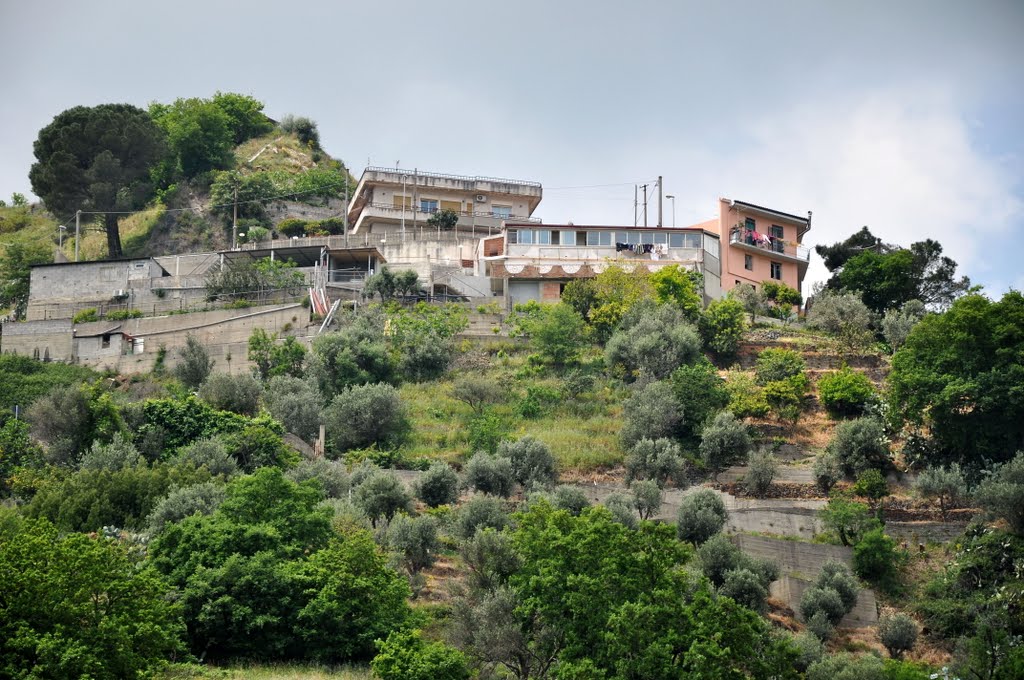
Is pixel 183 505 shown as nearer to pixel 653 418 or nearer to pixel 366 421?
pixel 366 421

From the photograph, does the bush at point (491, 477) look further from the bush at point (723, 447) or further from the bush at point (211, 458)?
the bush at point (211, 458)

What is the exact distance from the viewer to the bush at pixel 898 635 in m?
34.2

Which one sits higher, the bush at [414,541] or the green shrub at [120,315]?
the green shrub at [120,315]

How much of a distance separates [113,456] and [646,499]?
14.6 metres

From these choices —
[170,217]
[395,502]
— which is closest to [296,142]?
[170,217]

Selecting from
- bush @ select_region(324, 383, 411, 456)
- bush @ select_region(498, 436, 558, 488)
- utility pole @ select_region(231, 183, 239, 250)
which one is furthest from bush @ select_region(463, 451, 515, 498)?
utility pole @ select_region(231, 183, 239, 250)

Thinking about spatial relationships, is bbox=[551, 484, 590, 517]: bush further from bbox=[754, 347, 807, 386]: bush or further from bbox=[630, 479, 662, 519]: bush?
bbox=[754, 347, 807, 386]: bush

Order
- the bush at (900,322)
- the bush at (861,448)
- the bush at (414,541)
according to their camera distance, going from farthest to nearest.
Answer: the bush at (900,322)
the bush at (861,448)
the bush at (414,541)

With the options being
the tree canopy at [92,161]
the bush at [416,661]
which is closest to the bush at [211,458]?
the bush at [416,661]

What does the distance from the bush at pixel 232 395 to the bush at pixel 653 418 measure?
462 inches

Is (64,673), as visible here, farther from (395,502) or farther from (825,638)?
(825,638)

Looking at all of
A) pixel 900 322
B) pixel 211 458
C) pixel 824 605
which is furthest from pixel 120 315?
pixel 824 605

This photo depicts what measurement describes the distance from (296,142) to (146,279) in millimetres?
28158

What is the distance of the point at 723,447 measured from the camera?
4384 centimetres
